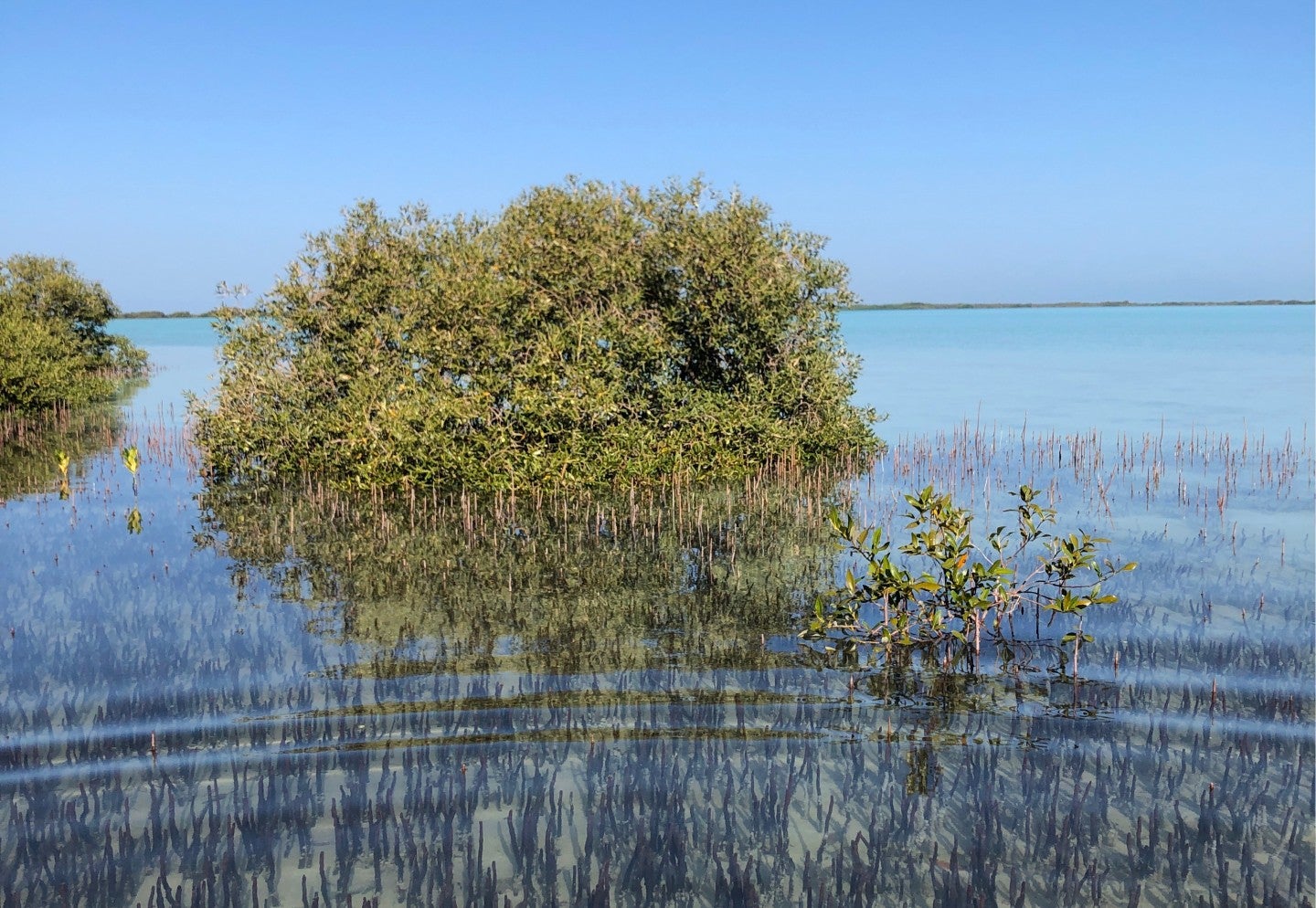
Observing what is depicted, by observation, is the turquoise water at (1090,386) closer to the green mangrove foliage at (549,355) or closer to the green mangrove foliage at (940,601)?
the green mangrove foliage at (549,355)

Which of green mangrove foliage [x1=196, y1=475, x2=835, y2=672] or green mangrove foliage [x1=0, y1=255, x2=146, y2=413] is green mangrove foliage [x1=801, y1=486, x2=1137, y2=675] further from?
green mangrove foliage [x1=0, y1=255, x2=146, y2=413]

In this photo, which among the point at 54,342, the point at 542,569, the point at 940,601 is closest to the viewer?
the point at 940,601

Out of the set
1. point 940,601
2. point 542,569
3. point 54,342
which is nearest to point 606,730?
point 940,601

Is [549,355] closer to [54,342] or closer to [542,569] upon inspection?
[542,569]

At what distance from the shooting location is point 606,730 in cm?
1041

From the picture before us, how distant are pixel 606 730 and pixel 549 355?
16.1 m

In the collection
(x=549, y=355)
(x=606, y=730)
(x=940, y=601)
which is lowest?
(x=606, y=730)

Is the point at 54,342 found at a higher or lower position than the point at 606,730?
higher

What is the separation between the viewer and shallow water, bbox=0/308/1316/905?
781 cm

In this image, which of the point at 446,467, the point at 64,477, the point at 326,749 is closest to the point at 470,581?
the point at 326,749

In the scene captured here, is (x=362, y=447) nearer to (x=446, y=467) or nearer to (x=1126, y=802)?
(x=446, y=467)

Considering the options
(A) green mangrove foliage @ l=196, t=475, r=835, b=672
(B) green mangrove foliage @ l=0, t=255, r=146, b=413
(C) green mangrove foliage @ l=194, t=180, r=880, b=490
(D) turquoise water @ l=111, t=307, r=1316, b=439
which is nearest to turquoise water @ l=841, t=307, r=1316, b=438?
(D) turquoise water @ l=111, t=307, r=1316, b=439

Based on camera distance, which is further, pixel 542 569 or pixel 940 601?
pixel 542 569

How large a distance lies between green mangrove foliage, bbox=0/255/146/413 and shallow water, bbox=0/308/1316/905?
2521cm
